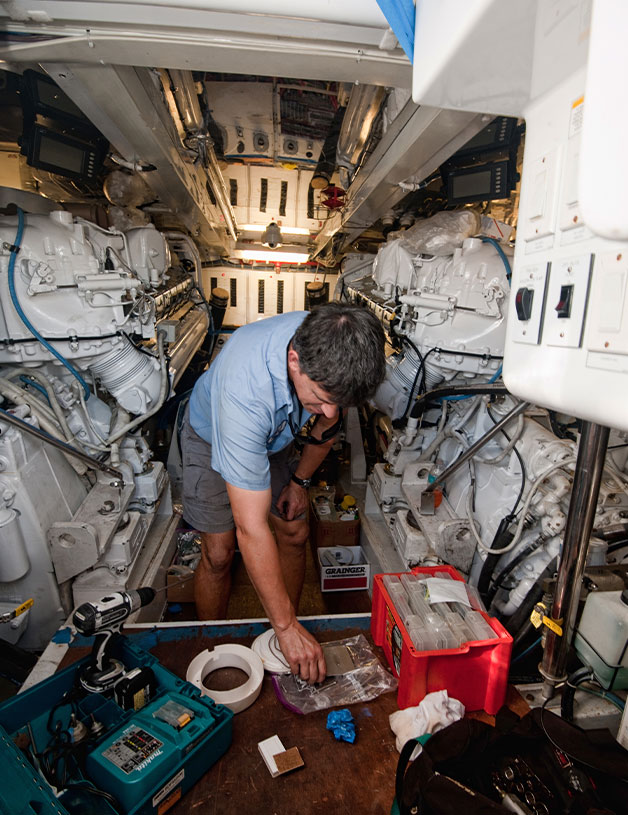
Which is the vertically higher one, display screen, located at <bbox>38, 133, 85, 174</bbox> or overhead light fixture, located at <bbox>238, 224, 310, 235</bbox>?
overhead light fixture, located at <bbox>238, 224, 310, 235</bbox>

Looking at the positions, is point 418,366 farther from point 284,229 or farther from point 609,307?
point 284,229

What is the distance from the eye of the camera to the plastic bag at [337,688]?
4.63 ft

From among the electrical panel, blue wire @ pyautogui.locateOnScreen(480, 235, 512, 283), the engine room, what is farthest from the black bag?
blue wire @ pyautogui.locateOnScreen(480, 235, 512, 283)

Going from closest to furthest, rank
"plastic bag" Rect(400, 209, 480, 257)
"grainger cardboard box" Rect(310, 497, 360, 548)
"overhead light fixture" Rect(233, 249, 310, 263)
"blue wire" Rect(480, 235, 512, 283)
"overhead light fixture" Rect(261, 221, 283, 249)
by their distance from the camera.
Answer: "blue wire" Rect(480, 235, 512, 283) < "plastic bag" Rect(400, 209, 480, 257) < "grainger cardboard box" Rect(310, 497, 360, 548) < "overhead light fixture" Rect(261, 221, 283, 249) < "overhead light fixture" Rect(233, 249, 310, 263)

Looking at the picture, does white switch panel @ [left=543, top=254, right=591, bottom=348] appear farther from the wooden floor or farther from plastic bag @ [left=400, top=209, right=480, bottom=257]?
plastic bag @ [left=400, top=209, right=480, bottom=257]

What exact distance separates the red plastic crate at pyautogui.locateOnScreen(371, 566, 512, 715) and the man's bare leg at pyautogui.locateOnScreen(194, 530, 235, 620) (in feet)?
3.59

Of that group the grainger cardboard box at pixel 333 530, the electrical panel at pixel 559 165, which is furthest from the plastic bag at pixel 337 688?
the grainger cardboard box at pixel 333 530

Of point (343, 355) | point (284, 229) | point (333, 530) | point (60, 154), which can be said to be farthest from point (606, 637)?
point (284, 229)

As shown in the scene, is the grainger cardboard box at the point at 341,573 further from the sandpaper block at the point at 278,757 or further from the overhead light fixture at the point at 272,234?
the overhead light fixture at the point at 272,234

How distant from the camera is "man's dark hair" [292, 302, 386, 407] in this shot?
4.41 feet

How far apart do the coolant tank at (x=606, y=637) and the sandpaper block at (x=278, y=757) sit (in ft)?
2.93

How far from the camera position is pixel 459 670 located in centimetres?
138

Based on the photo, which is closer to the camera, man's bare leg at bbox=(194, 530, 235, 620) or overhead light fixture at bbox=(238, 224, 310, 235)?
man's bare leg at bbox=(194, 530, 235, 620)

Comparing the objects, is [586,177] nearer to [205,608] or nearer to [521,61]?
[521,61]
